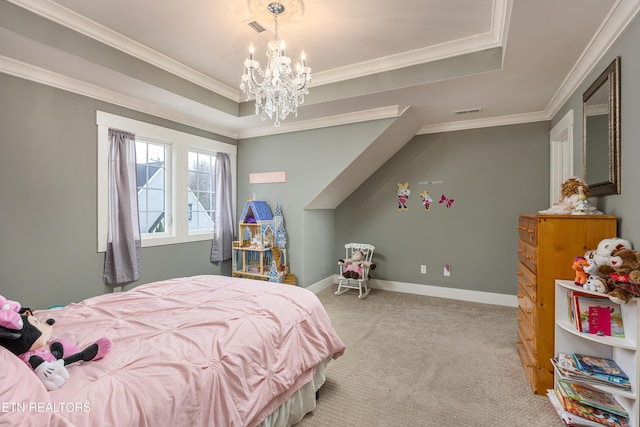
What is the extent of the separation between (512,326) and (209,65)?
13.4 feet

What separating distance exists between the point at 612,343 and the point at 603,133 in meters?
1.37

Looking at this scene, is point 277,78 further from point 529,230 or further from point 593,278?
point 593,278

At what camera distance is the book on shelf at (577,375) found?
160 centimetres

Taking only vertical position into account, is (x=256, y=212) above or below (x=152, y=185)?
below

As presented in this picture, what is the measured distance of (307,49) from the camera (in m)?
2.70

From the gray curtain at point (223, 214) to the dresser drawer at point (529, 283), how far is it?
354cm

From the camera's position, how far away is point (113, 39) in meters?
2.42

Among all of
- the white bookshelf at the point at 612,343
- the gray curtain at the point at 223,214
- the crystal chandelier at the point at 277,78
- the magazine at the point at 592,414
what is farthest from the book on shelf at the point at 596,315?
the gray curtain at the point at 223,214

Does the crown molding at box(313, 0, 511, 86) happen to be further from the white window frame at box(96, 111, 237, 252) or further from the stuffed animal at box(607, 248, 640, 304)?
the white window frame at box(96, 111, 237, 252)

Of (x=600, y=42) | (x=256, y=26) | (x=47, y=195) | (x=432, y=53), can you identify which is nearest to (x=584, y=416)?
(x=600, y=42)

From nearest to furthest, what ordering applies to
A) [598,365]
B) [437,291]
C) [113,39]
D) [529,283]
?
[598,365] → [529,283] → [113,39] → [437,291]

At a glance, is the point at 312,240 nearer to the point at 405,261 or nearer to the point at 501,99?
the point at 405,261

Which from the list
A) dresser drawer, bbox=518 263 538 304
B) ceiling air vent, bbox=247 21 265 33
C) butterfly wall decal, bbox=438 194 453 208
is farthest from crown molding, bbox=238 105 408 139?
dresser drawer, bbox=518 263 538 304

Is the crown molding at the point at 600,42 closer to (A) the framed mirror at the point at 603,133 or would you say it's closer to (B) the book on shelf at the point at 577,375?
(A) the framed mirror at the point at 603,133
